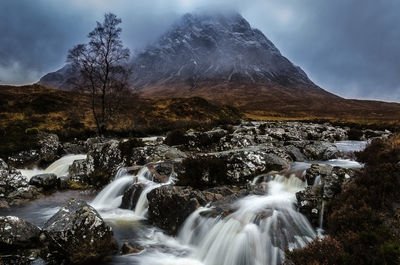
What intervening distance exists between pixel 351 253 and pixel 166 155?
1125 centimetres

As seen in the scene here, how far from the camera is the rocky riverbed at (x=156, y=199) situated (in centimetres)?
641

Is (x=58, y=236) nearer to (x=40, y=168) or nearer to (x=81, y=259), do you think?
(x=81, y=259)

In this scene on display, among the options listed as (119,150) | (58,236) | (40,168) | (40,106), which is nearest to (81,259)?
(58,236)

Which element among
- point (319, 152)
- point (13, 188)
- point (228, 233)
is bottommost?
point (13, 188)

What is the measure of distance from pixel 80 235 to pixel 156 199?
308cm

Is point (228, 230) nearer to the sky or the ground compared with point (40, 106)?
nearer to the ground

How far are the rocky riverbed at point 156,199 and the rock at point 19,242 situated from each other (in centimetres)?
2

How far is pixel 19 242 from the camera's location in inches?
251

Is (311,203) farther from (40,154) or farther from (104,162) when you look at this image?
(40,154)

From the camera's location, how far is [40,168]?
17.2 meters

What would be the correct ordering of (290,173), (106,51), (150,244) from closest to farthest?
1. (150,244)
2. (290,173)
3. (106,51)

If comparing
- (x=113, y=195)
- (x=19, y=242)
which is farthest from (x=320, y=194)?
(x=113, y=195)

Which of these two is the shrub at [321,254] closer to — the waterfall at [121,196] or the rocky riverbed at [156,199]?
the rocky riverbed at [156,199]

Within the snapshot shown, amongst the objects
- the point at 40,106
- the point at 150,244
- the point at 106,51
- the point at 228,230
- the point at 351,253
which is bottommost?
the point at 150,244
